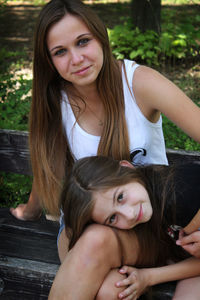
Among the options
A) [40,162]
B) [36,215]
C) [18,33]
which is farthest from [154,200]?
[18,33]

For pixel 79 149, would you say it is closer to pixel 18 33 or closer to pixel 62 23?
pixel 62 23

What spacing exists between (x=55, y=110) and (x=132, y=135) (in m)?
0.51

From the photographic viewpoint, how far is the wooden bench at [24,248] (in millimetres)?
2057

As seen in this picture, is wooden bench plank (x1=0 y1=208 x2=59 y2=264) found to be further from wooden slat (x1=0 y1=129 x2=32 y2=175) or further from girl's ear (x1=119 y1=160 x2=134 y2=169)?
girl's ear (x1=119 y1=160 x2=134 y2=169)

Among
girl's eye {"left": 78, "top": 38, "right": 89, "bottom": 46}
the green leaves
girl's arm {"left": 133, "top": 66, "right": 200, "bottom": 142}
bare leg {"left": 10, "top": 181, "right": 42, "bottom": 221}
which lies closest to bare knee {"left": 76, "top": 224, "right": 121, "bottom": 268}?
girl's arm {"left": 133, "top": 66, "right": 200, "bottom": 142}

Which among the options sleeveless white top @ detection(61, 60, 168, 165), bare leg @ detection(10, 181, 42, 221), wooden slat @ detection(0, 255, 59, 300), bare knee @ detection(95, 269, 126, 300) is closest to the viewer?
bare knee @ detection(95, 269, 126, 300)

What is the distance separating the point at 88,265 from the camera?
5.78ft

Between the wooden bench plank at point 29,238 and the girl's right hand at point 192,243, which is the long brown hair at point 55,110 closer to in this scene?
the wooden bench plank at point 29,238

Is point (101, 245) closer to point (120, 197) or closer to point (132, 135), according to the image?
point (120, 197)

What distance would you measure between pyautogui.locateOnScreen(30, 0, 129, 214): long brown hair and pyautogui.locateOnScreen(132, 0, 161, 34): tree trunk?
133 inches

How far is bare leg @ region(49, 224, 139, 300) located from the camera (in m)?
1.74

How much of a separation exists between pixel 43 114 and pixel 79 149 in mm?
307

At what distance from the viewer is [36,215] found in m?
2.67

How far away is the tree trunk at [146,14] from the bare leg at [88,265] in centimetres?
416
